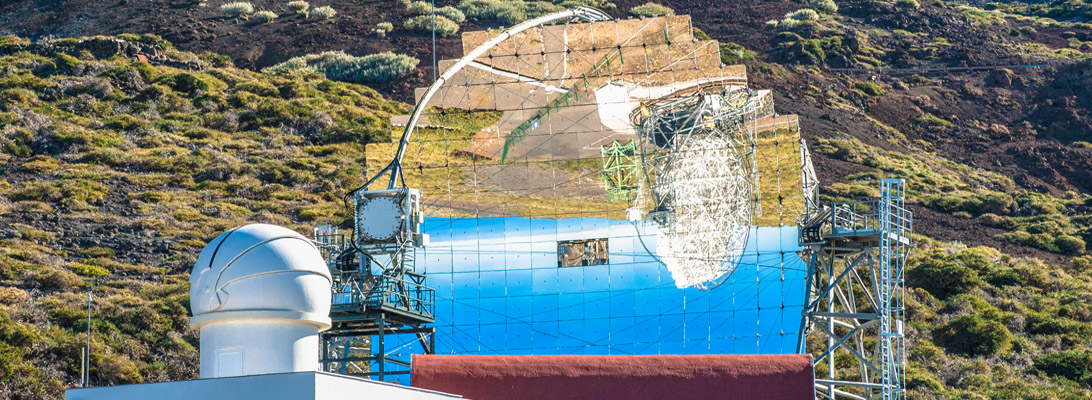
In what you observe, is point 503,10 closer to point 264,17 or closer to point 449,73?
point 264,17

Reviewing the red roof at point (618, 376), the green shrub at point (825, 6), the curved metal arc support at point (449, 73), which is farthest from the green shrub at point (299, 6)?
the red roof at point (618, 376)

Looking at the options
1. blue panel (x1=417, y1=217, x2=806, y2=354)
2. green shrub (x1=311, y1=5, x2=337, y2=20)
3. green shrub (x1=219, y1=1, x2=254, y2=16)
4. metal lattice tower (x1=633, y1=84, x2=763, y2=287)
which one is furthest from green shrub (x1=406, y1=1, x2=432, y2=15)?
metal lattice tower (x1=633, y1=84, x2=763, y2=287)

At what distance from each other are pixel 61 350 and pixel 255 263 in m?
21.9

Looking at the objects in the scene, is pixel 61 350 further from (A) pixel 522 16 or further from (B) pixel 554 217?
(A) pixel 522 16

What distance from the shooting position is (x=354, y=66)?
78.9m

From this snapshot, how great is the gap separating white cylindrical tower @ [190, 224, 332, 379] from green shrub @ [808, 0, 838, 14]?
76126 millimetres

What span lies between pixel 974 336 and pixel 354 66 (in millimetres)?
43364

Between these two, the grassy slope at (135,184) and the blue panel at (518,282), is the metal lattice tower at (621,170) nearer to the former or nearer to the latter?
the blue panel at (518,282)

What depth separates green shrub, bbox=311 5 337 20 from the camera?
287ft

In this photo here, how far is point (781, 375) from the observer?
25766 mm

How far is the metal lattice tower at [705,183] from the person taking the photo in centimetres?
2989

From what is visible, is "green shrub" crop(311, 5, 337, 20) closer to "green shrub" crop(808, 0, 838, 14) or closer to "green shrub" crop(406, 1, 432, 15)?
"green shrub" crop(406, 1, 432, 15)

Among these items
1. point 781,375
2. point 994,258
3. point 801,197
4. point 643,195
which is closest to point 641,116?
point 643,195

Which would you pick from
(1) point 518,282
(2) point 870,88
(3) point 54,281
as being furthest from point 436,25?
(1) point 518,282
